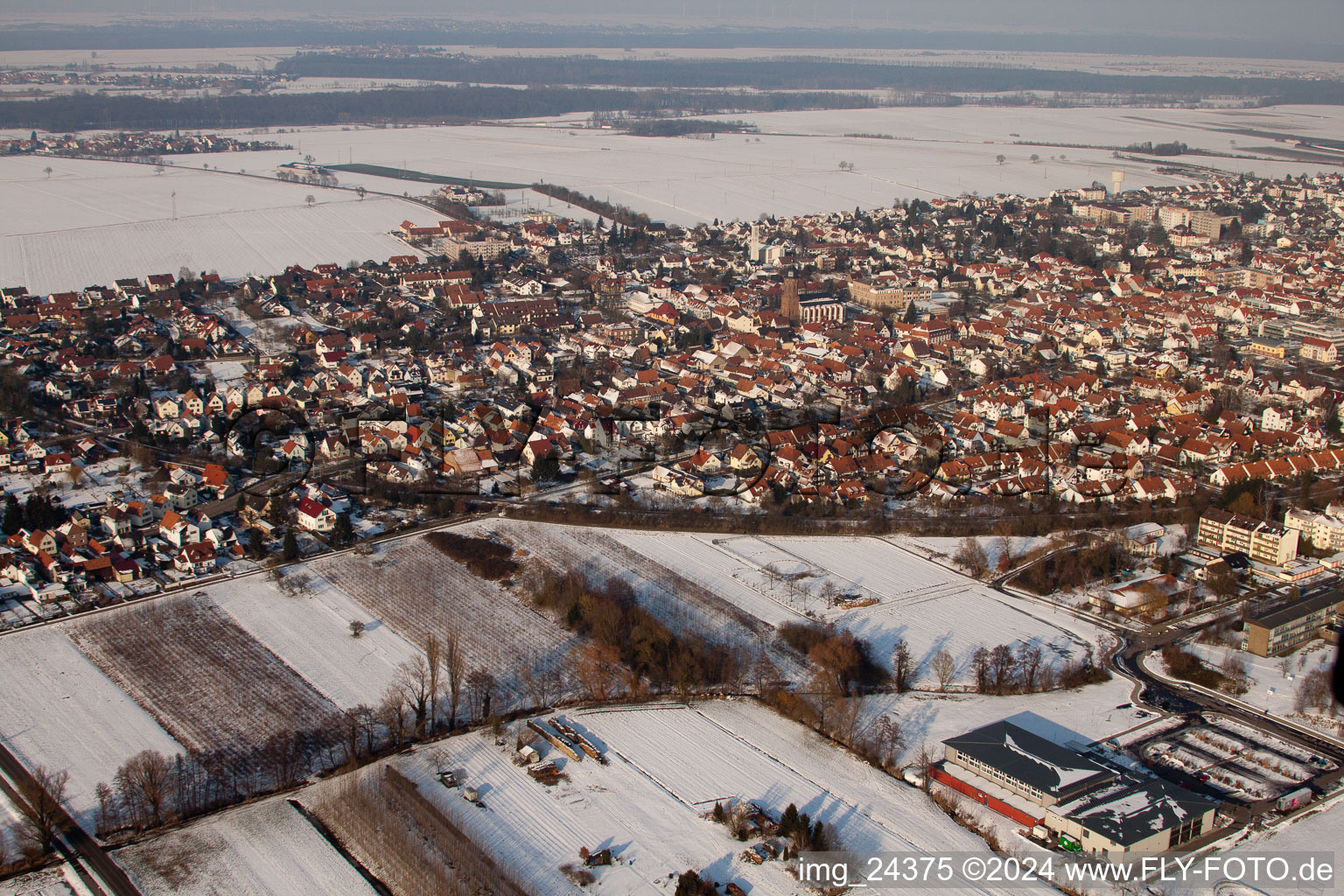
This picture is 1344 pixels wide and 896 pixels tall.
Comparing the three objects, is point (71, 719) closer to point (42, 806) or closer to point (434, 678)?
point (42, 806)

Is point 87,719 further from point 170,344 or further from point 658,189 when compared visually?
point 658,189

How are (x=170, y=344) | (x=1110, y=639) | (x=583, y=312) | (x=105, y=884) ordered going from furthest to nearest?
(x=583, y=312) → (x=170, y=344) → (x=1110, y=639) → (x=105, y=884)

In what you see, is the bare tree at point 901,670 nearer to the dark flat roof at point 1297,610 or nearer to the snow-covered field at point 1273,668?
the snow-covered field at point 1273,668

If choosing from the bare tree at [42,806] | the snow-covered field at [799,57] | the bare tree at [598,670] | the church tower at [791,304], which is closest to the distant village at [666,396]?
the church tower at [791,304]

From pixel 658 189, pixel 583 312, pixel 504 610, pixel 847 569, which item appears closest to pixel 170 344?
pixel 583 312

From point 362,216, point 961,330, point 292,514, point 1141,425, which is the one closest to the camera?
point 292,514

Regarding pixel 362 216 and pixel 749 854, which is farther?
pixel 362 216

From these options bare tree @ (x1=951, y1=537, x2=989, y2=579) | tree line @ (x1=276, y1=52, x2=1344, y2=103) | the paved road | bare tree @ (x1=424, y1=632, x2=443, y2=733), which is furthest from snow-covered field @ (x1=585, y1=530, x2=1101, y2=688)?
tree line @ (x1=276, y1=52, x2=1344, y2=103)
